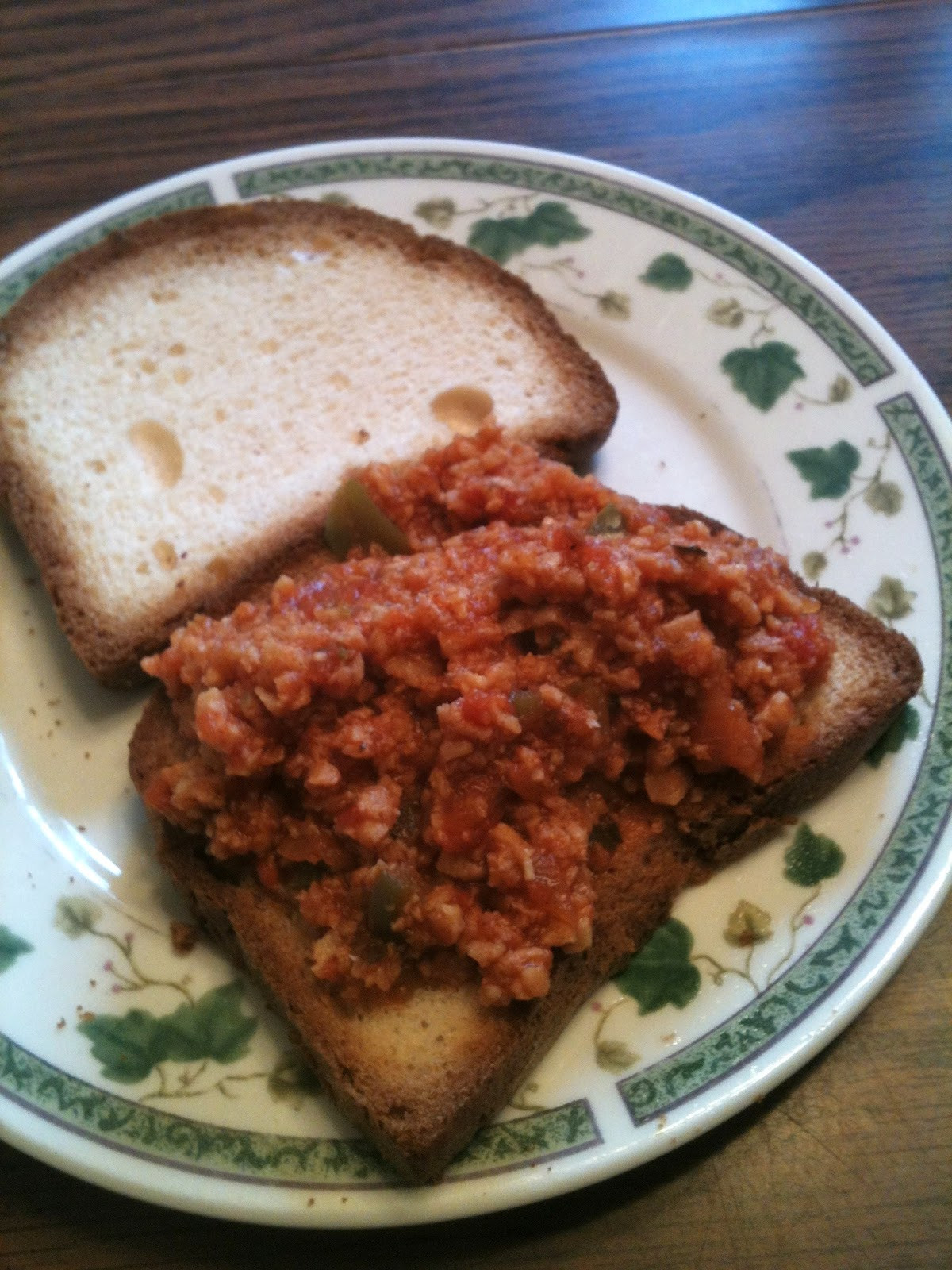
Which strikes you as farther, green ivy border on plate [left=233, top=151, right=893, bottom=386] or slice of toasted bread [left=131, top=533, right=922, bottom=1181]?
green ivy border on plate [left=233, top=151, right=893, bottom=386]

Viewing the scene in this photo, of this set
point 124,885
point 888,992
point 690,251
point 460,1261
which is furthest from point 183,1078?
point 690,251

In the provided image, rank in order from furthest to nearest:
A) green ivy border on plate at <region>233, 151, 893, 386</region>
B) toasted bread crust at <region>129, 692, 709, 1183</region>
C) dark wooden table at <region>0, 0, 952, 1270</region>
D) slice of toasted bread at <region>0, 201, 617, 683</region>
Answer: dark wooden table at <region>0, 0, 952, 1270</region> → green ivy border on plate at <region>233, 151, 893, 386</region> → slice of toasted bread at <region>0, 201, 617, 683</region> → toasted bread crust at <region>129, 692, 709, 1183</region>

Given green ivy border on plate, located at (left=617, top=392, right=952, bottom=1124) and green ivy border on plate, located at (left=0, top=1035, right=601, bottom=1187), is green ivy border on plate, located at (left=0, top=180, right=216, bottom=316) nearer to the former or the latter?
green ivy border on plate, located at (left=0, top=1035, right=601, bottom=1187)

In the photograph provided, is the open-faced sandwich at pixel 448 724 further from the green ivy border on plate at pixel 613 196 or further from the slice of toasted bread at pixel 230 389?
the green ivy border on plate at pixel 613 196

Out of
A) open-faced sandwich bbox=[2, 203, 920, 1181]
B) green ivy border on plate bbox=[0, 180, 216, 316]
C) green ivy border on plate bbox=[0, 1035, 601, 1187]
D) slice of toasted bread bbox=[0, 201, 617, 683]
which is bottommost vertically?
green ivy border on plate bbox=[0, 1035, 601, 1187]

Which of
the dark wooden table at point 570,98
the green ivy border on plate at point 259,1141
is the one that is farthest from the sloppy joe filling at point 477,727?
the dark wooden table at point 570,98

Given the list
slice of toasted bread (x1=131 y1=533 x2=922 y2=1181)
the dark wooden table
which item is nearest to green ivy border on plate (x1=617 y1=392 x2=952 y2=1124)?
slice of toasted bread (x1=131 y1=533 x2=922 y2=1181)

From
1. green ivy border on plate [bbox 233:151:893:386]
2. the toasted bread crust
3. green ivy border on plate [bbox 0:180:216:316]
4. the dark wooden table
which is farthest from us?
the dark wooden table

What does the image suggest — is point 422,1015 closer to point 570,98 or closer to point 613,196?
point 613,196
